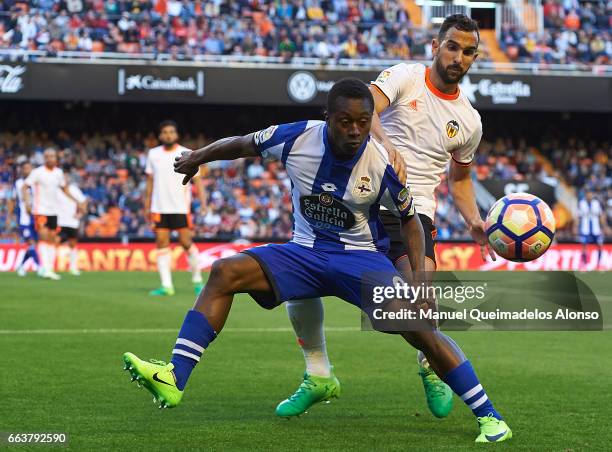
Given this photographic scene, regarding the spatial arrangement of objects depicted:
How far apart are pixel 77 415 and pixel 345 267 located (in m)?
1.87

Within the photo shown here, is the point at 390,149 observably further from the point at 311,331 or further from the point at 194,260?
the point at 194,260

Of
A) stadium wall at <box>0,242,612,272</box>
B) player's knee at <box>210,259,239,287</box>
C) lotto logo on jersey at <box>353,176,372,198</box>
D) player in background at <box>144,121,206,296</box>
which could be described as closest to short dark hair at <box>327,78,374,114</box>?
lotto logo on jersey at <box>353,176,372,198</box>

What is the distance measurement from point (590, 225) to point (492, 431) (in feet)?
77.3

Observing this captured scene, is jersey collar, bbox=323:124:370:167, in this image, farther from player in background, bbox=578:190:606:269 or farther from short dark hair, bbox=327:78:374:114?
player in background, bbox=578:190:606:269

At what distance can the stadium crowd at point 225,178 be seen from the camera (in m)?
28.5

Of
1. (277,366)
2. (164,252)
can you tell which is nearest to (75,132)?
(164,252)

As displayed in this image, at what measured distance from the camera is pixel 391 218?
6730 millimetres

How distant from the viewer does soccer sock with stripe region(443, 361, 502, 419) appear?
5.71 m

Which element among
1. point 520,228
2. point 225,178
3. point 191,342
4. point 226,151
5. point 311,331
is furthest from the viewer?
point 225,178

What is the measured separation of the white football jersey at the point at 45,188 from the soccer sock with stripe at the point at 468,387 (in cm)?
1597

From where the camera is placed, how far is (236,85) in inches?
1201

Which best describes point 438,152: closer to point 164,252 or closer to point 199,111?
point 164,252

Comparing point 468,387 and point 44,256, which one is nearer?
point 468,387

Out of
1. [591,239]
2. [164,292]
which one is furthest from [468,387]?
[591,239]
